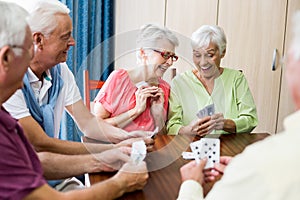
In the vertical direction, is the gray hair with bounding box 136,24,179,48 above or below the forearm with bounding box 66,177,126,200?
above

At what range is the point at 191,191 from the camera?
1.19 metres

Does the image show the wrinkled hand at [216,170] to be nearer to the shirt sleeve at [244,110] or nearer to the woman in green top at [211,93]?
the woman in green top at [211,93]

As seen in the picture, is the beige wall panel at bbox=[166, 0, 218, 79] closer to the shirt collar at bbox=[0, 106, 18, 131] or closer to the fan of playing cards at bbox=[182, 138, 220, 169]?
the fan of playing cards at bbox=[182, 138, 220, 169]

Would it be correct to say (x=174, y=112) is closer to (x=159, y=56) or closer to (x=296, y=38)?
(x=159, y=56)

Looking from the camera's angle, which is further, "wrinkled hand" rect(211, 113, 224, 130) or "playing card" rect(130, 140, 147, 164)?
"wrinkled hand" rect(211, 113, 224, 130)

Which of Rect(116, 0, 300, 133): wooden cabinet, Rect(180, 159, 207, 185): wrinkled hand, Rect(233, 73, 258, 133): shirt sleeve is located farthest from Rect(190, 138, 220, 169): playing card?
Rect(116, 0, 300, 133): wooden cabinet

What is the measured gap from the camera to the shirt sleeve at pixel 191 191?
3.87 feet

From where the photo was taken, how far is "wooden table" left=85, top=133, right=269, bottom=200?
1.39 meters

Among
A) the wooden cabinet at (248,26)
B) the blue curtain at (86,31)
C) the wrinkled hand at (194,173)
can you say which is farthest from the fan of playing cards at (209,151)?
the wooden cabinet at (248,26)

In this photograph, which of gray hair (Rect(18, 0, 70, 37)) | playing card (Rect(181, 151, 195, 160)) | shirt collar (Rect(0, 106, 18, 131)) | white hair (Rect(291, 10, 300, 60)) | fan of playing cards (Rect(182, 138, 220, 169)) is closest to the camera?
white hair (Rect(291, 10, 300, 60))

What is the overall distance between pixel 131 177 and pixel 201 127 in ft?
2.68

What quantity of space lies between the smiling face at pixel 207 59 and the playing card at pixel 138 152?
82cm

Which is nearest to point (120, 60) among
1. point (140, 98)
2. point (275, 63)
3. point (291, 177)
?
point (140, 98)

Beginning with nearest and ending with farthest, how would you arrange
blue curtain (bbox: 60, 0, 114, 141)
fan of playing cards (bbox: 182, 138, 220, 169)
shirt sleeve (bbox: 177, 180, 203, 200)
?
shirt sleeve (bbox: 177, 180, 203, 200) → fan of playing cards (bbox: 182, 138, 220, 169) → blue curtain (bbox: 60, 0, 114, 141)
